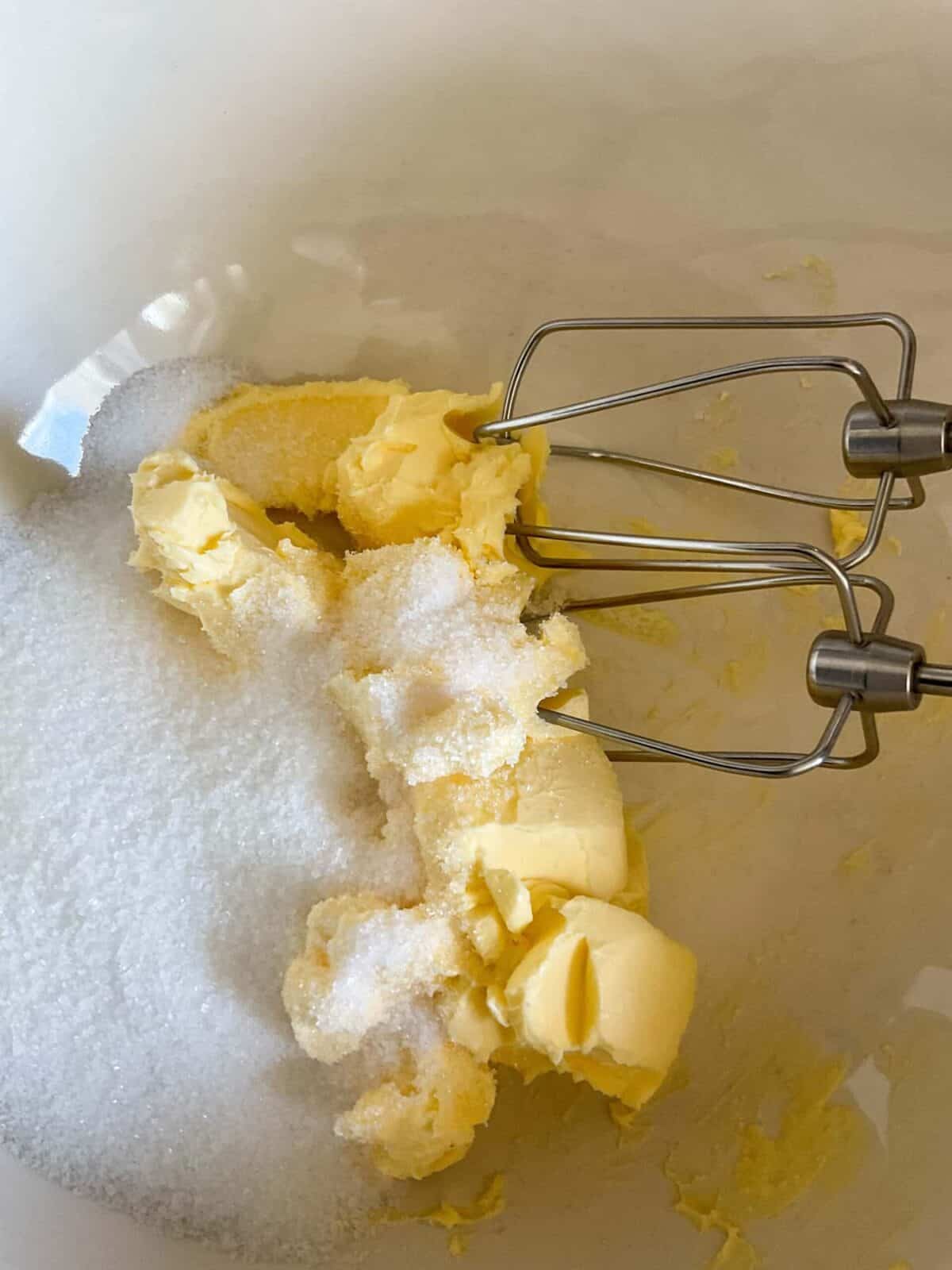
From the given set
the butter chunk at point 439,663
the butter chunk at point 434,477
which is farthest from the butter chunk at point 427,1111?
the butter chunk at point 434,477

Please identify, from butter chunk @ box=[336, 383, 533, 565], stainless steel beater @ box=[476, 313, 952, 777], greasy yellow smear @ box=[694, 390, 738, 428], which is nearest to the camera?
stainless steel beater @ box=[476, 313, 952, 777]

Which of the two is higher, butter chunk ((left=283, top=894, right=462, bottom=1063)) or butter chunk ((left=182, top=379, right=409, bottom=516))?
butter chunk ((left=182, top=379, right=409, bottom=516))

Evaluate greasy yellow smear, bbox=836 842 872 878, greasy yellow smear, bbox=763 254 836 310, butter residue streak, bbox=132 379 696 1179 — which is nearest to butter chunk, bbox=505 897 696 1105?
butter residue streak, bbox=132 379 696 1179

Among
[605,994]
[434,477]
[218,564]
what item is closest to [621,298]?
[434,477]

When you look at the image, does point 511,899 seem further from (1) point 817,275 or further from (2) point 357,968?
(1) point 817,275

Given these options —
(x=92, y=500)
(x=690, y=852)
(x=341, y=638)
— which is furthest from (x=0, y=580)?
(x=690, y=852)

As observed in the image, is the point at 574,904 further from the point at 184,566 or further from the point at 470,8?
the point at 470,8

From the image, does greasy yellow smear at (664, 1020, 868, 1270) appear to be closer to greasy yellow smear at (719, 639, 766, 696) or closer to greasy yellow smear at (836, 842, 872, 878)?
greasy yellow smear at (836, 842, 872, 878)
